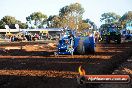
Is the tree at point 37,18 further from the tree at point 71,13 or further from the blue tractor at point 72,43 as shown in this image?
the blue tractor at point 72,43

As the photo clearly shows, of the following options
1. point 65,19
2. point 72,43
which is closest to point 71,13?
point 65,19

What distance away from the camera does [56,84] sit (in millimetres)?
11258

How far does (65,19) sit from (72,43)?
75.4m

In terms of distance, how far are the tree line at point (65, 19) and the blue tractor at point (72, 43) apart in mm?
19060

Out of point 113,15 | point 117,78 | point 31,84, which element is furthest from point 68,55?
point 113,15

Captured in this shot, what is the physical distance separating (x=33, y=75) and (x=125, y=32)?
48.8m

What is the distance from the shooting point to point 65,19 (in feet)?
320

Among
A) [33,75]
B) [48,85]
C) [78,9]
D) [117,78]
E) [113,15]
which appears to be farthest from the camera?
[113,15]

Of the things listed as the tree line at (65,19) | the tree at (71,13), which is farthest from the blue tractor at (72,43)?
the tree at (71,13)

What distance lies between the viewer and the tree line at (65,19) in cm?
9175

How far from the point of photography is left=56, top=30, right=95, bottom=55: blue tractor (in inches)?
885

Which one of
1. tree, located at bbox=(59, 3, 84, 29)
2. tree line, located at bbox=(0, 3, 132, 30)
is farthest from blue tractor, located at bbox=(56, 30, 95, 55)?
tree, located at bbox=(59, 3, 84, 29)

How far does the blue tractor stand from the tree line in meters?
19.1

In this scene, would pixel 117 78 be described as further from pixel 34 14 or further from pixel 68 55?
pixel 34 14
